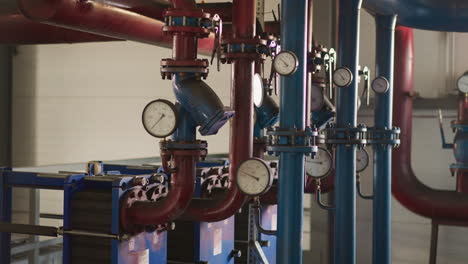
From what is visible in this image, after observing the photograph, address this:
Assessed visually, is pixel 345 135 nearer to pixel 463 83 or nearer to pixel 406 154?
pixel 406 154

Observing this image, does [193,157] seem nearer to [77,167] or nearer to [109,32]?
[109,32]

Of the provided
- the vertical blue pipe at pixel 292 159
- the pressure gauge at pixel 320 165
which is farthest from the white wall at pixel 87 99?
the vertical blue pipe at pixel 292 159

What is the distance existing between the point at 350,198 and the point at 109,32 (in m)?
1.83

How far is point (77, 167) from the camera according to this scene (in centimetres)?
446

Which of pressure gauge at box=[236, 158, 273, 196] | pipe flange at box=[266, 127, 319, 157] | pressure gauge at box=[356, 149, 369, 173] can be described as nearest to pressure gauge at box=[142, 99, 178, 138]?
pressure gauge at box=[236, 158, 273, 196]

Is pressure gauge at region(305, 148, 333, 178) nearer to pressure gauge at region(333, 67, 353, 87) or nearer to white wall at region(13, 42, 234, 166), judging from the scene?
pressure gauge at region(333, 67, 353, 87)

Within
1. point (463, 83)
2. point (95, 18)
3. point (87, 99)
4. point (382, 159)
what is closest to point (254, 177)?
point (95, 18)

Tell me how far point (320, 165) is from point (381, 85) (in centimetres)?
97

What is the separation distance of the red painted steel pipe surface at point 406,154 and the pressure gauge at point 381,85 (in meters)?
0.80

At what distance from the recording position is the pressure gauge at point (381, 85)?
462 cm

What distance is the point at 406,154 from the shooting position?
539cm

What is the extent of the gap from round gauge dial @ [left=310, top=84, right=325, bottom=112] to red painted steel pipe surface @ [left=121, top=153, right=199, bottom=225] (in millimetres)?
1588

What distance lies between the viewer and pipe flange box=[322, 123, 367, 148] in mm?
4164

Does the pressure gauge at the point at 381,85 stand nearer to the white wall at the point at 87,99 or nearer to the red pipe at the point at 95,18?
the red pipe at the point at 95,18
